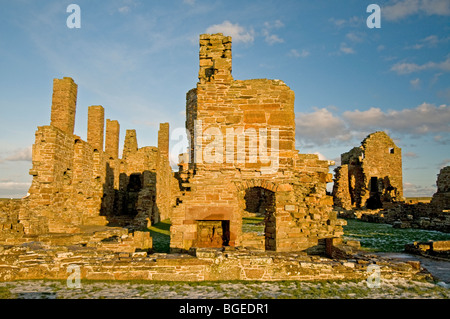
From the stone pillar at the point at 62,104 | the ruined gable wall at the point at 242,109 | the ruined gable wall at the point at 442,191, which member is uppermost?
the stone pillar at the point at 62,104

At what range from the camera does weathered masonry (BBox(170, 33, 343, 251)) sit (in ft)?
31.4

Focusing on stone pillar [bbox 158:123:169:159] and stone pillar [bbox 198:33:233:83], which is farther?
stone pillar [bbox 158:123:169:159]

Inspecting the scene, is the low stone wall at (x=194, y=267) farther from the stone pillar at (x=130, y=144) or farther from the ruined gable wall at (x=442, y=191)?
the stone pillar at (x=130, y=144)

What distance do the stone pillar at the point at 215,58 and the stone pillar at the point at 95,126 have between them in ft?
38.2

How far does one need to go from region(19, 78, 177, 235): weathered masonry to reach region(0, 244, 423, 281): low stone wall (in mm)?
6170

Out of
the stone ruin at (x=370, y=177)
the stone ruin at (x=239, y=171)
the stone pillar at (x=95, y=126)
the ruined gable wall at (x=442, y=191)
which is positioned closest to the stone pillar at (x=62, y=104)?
the stone pillar at (x=95, y=126)

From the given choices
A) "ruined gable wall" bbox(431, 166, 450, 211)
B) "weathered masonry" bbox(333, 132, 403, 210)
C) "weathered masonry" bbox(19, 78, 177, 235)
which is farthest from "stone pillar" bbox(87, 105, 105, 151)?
"ruined gable wall" bbox(431, 166, 450, 211)

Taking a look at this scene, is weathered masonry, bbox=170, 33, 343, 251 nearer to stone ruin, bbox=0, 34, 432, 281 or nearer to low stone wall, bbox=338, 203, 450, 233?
stone ruin, bbox=0, 34, 432, 281

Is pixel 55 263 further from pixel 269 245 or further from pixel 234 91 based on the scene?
pixel 234 91

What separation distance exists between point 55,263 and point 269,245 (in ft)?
20.6

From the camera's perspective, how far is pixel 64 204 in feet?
48.2

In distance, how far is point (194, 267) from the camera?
641cm

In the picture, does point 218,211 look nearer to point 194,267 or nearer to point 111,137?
point 194,267

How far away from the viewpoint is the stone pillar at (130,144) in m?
27.0
